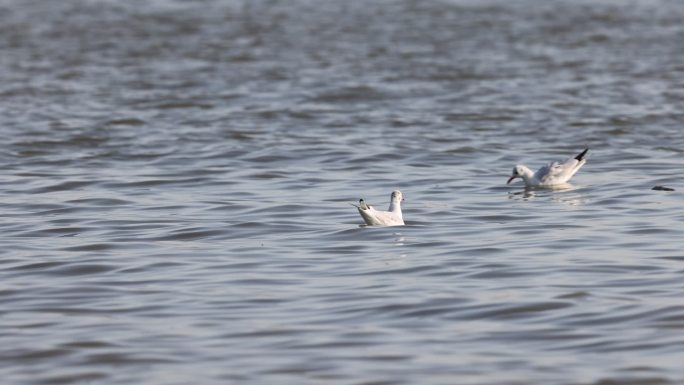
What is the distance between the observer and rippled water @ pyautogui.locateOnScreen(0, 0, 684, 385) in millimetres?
8914

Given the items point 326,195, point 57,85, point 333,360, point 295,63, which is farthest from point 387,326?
point 295,63

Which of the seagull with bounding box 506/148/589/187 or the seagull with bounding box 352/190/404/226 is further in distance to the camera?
the seagull with bounding box 506/148/589/187

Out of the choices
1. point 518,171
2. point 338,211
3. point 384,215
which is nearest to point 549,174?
point 518,171

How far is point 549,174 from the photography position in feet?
52.0

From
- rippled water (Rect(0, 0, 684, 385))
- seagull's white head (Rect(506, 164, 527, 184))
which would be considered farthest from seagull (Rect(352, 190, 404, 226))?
seagull's white head (Rect(506, 164, 527, 184))

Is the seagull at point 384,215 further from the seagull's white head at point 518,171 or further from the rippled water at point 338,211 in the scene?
the seagull's white head at point 518,171

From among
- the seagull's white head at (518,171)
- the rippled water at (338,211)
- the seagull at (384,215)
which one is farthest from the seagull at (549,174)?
the seagull at (384,215)

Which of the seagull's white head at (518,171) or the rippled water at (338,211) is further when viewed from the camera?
the seagull's white head at (518,171)

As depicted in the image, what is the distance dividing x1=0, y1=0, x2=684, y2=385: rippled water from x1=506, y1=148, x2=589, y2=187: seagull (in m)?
0.23

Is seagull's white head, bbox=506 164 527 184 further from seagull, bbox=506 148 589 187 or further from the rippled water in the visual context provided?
the rippled water

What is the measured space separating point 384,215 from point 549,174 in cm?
341

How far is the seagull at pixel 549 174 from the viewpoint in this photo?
15758mm

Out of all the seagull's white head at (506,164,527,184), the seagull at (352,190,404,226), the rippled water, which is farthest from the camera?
the seagull's white head at (506,164,527,184)

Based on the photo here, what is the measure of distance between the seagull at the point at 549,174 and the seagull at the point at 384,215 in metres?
2.73
